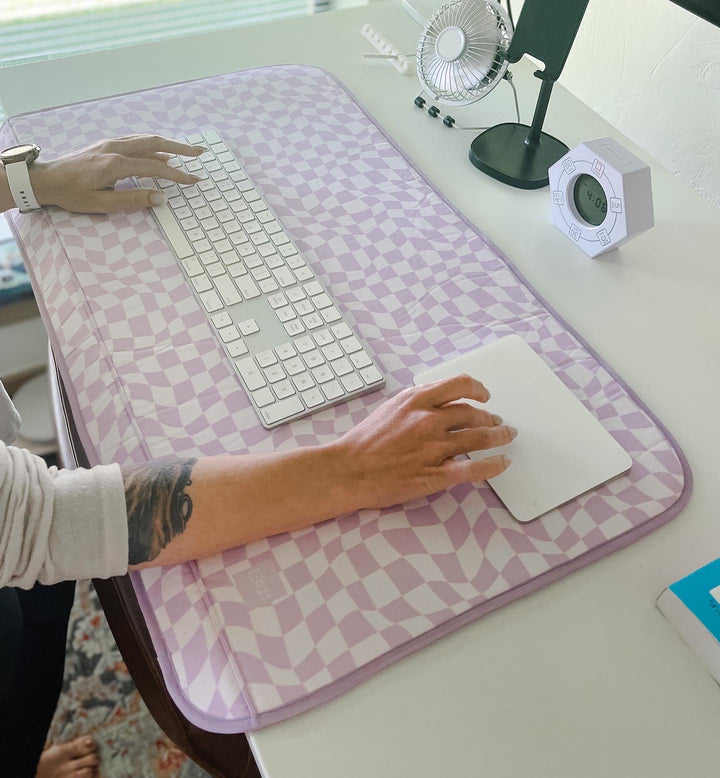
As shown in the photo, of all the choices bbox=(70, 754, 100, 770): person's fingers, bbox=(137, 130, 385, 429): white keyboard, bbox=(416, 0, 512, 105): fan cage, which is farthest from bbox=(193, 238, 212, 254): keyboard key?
bbox=(70, 754, 100, 770): person's fingers

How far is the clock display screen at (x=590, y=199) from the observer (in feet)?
2.73

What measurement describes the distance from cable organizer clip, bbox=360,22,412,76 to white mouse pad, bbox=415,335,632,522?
1.98ft

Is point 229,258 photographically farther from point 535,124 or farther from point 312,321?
point 535,124

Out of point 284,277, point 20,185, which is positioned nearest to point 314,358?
point 284,277

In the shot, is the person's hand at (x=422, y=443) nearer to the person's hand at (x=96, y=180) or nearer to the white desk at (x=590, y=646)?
the white desk at (x=590, y=646)

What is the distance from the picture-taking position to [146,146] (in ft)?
2.83

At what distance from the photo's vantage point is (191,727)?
69 centimetres

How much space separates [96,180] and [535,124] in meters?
Answer: 0.59

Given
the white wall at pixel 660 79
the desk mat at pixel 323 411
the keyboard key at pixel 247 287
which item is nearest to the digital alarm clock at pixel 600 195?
the desk mat at pixel 323 411

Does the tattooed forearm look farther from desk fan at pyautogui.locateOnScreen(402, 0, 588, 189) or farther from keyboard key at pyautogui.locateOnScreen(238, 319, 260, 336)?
desk fan at pyautogui.locateOnScreen(402, 0, 588, 189)

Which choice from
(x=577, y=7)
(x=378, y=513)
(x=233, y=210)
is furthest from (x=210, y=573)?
(x=577, y=7)

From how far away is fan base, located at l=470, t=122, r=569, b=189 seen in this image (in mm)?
951

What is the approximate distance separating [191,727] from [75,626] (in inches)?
28.5

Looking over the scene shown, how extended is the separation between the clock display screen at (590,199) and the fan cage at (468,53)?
0.19m
